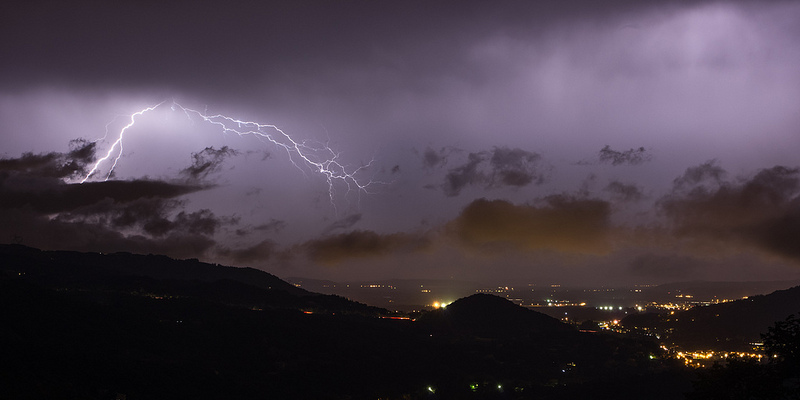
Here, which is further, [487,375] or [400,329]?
[400,329]

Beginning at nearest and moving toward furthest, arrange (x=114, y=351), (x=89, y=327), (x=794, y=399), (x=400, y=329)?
(x=794, y=399) → (x=114, y=351) → (x=89, y=327) → (x=400, y=329)

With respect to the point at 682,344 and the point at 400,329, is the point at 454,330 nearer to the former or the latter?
the point at 400,329

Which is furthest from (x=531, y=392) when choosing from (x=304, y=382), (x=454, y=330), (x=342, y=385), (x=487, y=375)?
(x=454, y=330)

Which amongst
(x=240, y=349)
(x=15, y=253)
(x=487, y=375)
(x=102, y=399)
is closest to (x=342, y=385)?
(x=240, y=349)

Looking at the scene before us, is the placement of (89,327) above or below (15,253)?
below

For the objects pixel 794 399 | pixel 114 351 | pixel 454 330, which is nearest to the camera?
pixel 794 399

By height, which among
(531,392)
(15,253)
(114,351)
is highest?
(15,253)
